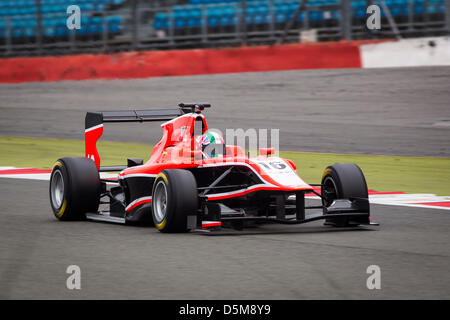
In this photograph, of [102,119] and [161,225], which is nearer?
[161,225]

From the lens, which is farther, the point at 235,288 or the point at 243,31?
the point at 243,31

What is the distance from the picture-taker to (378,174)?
14016 millimetres

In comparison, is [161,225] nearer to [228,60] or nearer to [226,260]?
[226,260]

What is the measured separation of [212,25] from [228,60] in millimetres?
1006

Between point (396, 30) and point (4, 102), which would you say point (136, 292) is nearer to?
point (396, 30)

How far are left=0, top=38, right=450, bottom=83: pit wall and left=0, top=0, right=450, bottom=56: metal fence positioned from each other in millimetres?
237

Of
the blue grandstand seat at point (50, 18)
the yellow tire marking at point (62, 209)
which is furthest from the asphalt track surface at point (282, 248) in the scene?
the blue grandstand seat at point (50, 18)

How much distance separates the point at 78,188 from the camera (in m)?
9.27

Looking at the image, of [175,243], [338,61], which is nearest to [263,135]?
[338,61]

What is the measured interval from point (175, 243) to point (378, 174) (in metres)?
6.90
